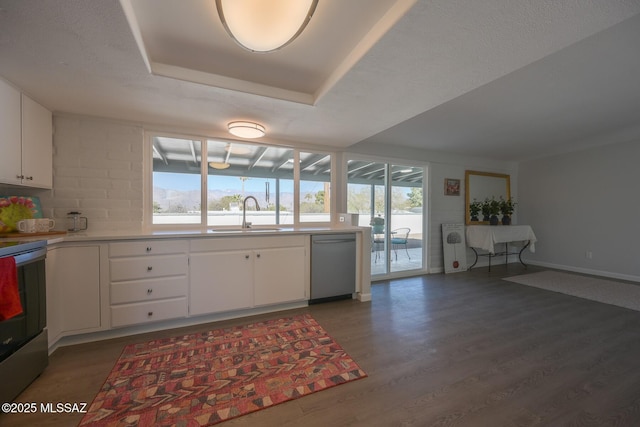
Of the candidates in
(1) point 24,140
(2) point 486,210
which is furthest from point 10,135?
(2) point 486,210

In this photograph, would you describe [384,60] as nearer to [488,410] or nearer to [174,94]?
[174,94]

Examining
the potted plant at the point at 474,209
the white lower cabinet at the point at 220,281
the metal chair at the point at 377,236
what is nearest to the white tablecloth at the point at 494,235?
the potted plant at the point at 474,209

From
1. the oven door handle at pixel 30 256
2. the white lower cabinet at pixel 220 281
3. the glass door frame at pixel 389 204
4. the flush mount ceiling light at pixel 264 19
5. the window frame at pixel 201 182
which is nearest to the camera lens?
the flush mount ceiling light at pixel 264 19

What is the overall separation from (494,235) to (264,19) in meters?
5.04

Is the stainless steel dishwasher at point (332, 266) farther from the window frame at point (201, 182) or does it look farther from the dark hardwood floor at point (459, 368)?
the window frame at point (201, 182)

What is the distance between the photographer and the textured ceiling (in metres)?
1.21

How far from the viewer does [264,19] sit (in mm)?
1166

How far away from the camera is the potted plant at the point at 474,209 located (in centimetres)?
493

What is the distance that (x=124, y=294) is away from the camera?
2.16m

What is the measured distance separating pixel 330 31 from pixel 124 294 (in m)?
2.75

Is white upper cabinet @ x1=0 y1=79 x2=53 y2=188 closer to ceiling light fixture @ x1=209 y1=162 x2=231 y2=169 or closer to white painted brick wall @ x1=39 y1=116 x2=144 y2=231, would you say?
white painted brick wall @ x1=39 y1=116 x2=144 y2=231

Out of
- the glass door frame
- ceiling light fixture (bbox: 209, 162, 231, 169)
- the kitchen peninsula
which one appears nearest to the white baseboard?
the glass door frame

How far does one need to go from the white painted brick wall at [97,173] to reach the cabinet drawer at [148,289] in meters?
0.76

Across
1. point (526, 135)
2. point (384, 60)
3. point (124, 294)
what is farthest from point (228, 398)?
point (526, 135)
